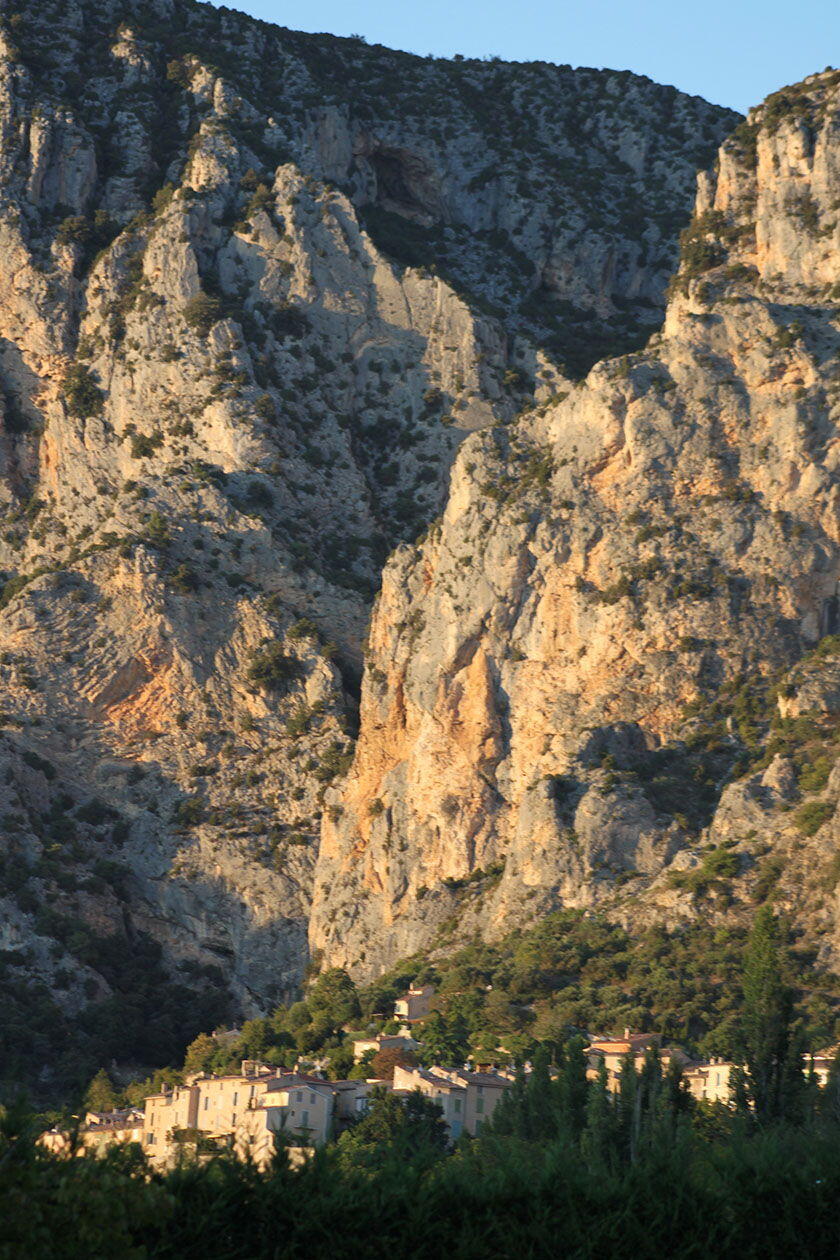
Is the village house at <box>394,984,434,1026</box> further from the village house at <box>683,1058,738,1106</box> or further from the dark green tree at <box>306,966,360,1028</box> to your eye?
the village house at <box>683,1058,738,1106</box>

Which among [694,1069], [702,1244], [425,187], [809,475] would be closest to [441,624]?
[809,475]

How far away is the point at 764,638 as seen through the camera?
96.8m

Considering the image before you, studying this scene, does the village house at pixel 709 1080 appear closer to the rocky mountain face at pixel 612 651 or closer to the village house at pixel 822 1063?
the village house at pixel 822 1063

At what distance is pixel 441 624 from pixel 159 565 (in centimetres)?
1370

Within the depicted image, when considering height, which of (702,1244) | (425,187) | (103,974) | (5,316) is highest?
(425,187)

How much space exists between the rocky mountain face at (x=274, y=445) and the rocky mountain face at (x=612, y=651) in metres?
0.25

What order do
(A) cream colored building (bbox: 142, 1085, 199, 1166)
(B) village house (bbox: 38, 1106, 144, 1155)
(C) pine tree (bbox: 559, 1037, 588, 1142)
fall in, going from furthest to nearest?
(A) cream colored building (bbox: 142, 1085, 199, 1166)
(B) village house (bbox: 38, 1106, 144, 1155)
(C) pine tree (bbox: 559, 1037, 588, 1142)

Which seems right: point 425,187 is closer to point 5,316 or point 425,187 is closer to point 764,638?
point 5,316

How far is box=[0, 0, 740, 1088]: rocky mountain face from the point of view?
10050 cm

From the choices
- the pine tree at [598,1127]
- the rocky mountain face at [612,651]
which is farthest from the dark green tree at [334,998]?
the pine tree at [598,1127]

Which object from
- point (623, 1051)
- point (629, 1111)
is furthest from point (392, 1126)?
point (629, 1111)

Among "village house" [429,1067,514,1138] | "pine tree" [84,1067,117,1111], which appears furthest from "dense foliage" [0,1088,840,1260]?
"pine tree" [84,1067,117,1111]

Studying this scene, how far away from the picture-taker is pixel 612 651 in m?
97.9

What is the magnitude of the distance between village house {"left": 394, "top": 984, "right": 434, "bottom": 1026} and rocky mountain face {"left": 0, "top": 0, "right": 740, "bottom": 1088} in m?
4.78
